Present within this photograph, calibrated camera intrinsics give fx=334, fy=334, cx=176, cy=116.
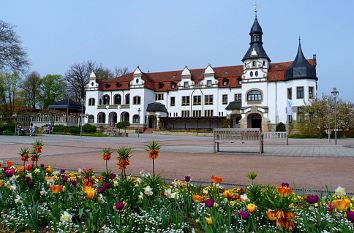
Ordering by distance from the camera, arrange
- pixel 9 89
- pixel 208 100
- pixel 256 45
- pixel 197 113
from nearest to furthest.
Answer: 1. pixel 256 45
2. pixel 208 100
3. pixel 197 113
4. pixel 9 89

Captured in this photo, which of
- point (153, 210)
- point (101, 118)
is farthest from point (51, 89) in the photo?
point (153, 210)

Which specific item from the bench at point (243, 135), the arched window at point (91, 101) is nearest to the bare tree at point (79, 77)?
the arched window at point (91, 101)

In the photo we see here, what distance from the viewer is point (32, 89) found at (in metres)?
81.4

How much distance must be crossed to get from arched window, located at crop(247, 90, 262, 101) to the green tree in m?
49.2

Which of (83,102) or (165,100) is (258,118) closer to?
(165,100)

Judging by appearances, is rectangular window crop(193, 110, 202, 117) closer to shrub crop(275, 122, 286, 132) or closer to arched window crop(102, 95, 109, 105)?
shrub crop(275, 122, 286, 132)

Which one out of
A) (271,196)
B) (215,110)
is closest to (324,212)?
(271,196)

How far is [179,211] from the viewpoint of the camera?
427 centimetres

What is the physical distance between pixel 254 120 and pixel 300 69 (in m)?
12.0

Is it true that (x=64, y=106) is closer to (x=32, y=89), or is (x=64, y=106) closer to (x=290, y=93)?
(x=32, y=89)

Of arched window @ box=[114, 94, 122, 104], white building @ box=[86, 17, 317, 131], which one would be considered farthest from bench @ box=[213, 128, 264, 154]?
arched window @ box=[114, 94, 122, 104]

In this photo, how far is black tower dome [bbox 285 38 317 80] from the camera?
55.6 m

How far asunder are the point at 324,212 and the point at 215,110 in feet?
202

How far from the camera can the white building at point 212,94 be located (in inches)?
2274
